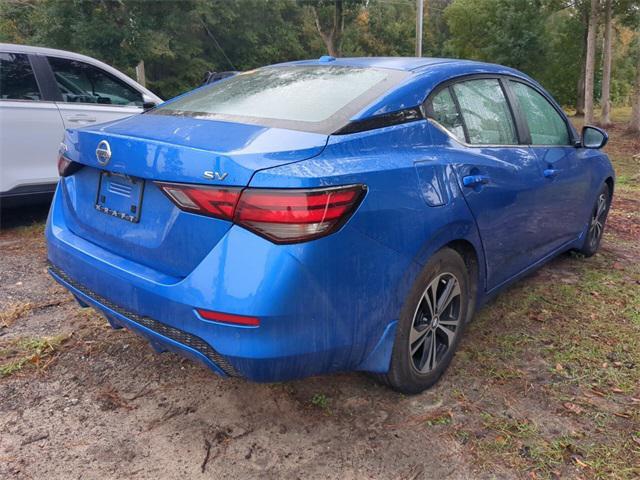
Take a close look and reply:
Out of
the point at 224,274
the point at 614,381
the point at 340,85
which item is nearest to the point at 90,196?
the point at 224,274

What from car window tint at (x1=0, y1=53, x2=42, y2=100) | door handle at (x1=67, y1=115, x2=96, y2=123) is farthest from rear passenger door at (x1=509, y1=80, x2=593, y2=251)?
car window tint at (x1=0, y1=53, x2=42, y2=100)

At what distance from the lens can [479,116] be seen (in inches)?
119

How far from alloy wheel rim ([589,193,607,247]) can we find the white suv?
13.4 feet

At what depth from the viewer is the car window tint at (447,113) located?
2.67m

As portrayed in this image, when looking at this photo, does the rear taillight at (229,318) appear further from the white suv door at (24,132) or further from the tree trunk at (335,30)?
the tree trunk at (335,30)

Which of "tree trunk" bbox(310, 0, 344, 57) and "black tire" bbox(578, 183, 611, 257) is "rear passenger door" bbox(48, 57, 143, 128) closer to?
"black tire" bbox(578, 183, 611, 257)

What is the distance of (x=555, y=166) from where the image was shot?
3625 mm

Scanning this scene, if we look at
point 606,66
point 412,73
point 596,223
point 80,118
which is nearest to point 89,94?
point 80,118

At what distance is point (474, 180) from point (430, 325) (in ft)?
2.46

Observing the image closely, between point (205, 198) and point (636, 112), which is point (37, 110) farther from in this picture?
point (636, 112)

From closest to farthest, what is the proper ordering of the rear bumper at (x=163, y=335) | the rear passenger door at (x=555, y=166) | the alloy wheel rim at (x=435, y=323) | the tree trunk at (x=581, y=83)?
the rear bumper at (x=163, y=335), the alloy wheel rim at (x=435, y=323), the rear passenger door at (x=555, y=166), the tree trunk at (x=581, y=83)

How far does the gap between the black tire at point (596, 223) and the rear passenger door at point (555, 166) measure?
0.45 meters

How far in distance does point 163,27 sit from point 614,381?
22.8m

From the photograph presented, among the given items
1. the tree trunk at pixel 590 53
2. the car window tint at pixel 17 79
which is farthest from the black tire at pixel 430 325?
the tree trunk at pixel 590 53
